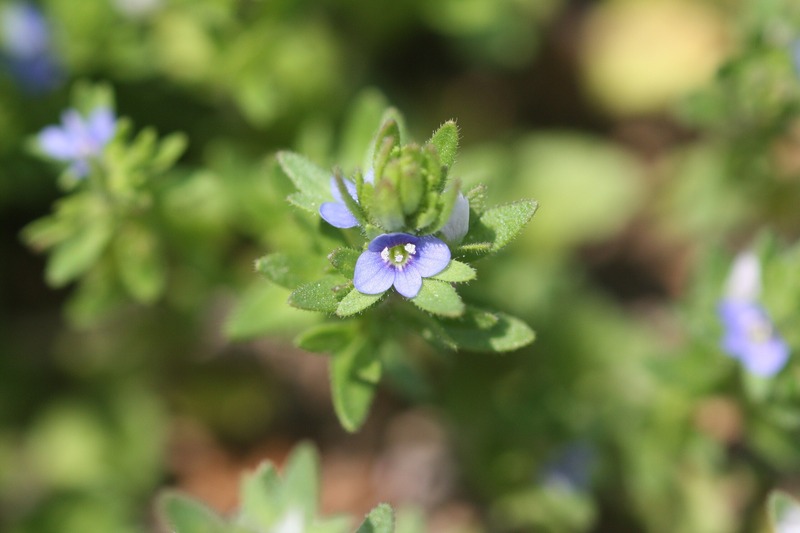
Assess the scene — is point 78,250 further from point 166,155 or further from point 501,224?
point 501,224

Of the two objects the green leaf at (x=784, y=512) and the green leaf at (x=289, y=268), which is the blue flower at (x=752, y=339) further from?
the green leaf at (x=289, y=268)

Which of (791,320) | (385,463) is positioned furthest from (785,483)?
(385,463)

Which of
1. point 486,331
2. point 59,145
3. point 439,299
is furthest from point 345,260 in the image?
point 59,145

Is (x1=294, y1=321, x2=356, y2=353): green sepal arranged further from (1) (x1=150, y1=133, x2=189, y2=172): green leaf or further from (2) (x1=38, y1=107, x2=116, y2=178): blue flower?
(2) (x1=38, y1=107, x2=116, y2=178): blue flower

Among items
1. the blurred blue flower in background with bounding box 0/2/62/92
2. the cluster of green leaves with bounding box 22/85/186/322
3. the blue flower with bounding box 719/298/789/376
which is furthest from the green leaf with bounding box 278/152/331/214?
the blurred blue flower in background with bounding box 0/2/62/92

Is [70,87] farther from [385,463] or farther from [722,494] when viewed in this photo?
[722,494]

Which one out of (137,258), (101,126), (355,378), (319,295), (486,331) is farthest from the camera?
(137,258)

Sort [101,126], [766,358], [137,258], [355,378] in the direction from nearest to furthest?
[355,378] → [766,358] → [101,126] → [137,258]

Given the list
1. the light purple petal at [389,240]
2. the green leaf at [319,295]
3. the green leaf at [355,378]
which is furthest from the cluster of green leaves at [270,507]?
the light purple petal at [389,240]
